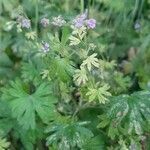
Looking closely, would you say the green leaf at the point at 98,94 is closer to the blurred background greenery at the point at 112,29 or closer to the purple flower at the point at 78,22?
the purple flower at the point at 78,22

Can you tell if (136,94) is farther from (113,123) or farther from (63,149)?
(63,149)

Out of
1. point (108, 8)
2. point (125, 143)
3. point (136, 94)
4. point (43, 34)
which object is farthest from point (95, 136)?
point (108, 8)

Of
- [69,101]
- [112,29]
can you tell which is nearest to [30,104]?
[69,101]

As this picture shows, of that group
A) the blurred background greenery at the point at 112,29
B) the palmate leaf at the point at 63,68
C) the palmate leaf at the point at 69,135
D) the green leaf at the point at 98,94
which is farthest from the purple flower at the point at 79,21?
the blurred background greenery at the point at 112,29

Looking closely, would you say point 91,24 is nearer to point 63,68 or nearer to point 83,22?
Answer: point 83,22

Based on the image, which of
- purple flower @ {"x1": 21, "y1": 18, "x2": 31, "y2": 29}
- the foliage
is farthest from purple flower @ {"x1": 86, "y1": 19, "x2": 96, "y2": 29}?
purple flower @ {"x1": 21, "y1": 18, "x2": 31, "y2": 29}

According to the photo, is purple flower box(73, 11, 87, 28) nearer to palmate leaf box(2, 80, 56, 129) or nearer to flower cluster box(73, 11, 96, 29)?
flower cluster box(73, 11, 96, 29)
